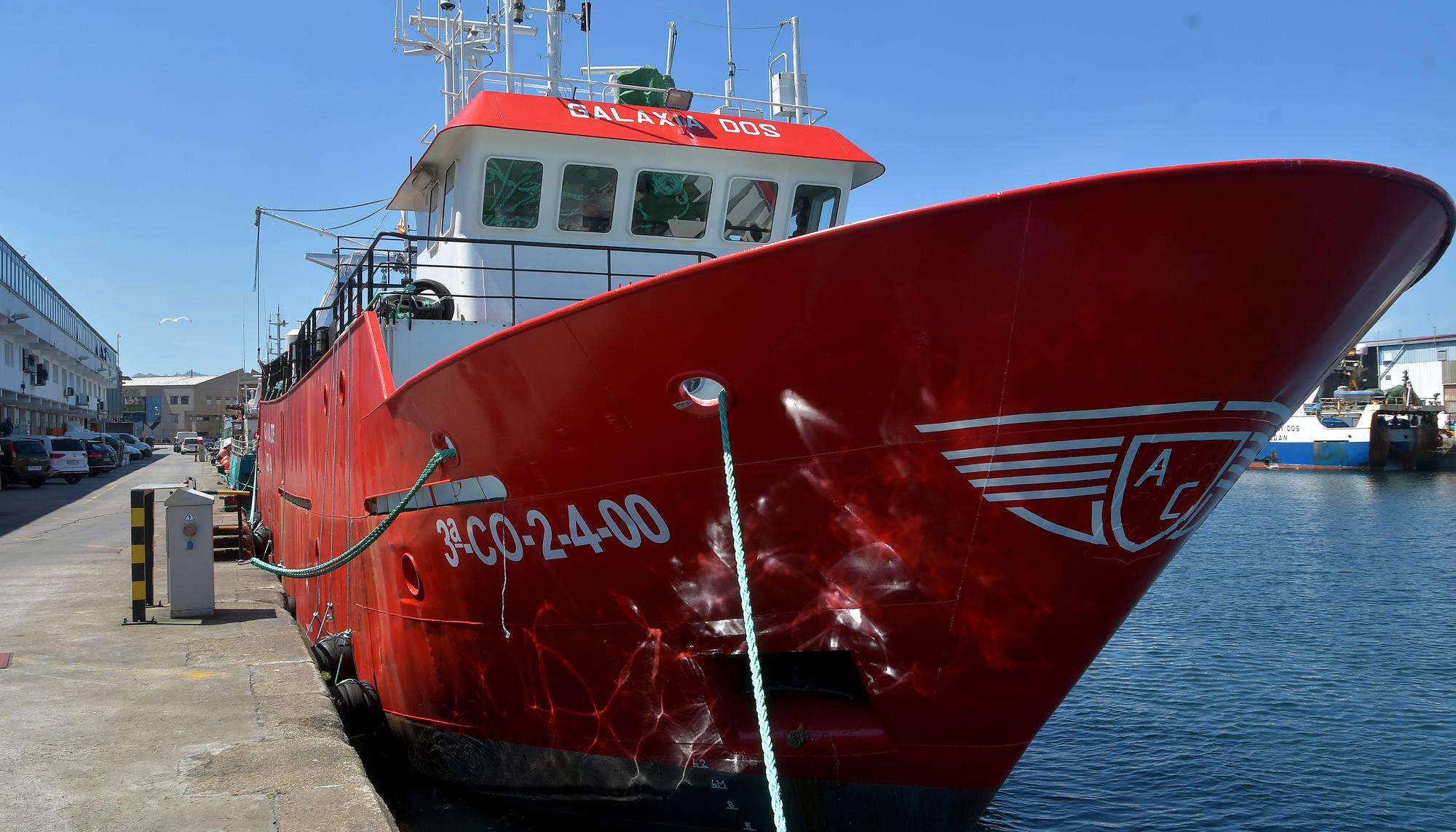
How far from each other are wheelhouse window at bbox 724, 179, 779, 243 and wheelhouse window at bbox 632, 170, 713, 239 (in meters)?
0.20

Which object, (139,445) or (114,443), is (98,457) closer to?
(114,443)

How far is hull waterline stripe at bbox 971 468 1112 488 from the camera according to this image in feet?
13.1

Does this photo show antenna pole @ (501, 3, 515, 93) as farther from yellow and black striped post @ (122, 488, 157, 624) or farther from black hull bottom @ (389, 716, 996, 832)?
black hull bottom @ (389, 716, 996, 832)

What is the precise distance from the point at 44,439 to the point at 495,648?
36274mm

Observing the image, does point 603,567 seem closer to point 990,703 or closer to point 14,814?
point 990,703

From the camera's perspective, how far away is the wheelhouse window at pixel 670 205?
7.93m

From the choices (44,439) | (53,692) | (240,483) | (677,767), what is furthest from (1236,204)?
(44,439)

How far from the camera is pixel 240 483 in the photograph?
24.2m

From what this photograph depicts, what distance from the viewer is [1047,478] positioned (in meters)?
4.01

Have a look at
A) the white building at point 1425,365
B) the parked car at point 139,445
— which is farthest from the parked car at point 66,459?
the white building at point 1425,365

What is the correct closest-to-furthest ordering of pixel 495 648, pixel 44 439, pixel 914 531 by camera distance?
pixel 914 531
pixel 495 648
pixel 44 439

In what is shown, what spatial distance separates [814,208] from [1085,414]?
5.08m

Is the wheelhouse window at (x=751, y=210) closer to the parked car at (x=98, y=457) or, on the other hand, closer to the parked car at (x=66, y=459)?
the parked car at (x=66, y=459)

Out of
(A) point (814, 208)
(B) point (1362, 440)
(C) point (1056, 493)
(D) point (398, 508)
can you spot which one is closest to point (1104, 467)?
(C) point (1056, 493)
